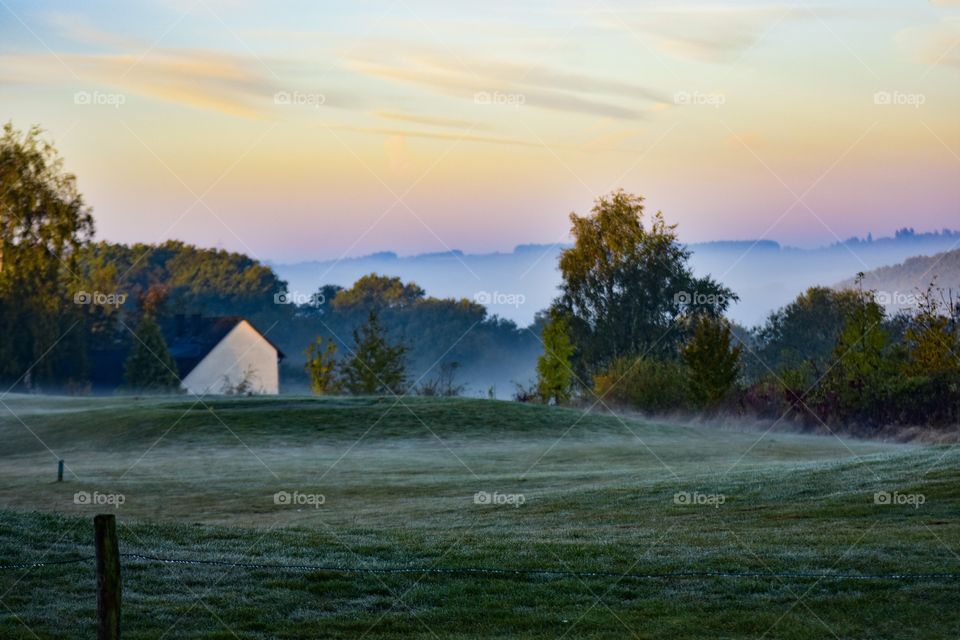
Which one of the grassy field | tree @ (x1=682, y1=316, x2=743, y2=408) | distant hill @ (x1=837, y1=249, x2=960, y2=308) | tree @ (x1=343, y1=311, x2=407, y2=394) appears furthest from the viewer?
distant hill @ (x1=837, y1=249, x2=960, y2=308)

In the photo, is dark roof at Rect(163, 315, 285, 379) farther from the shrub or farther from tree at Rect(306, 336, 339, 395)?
the shrub

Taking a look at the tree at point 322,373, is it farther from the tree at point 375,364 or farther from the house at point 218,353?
the house at point 218,353

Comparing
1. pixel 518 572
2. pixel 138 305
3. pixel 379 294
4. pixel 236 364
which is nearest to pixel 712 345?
pixel 518 572

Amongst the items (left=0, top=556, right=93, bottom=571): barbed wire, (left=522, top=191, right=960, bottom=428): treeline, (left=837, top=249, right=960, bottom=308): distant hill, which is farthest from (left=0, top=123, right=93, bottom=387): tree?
(left=837, top=249, right=960, bottom=308): distant hill

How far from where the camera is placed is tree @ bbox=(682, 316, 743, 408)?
140 feet

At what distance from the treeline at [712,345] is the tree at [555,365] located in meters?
0.05

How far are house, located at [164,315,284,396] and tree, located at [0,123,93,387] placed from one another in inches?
364

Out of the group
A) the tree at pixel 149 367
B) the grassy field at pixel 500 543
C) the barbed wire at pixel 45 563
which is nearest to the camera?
the grassy field at pixel 500 543

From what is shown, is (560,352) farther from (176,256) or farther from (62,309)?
(176,256)

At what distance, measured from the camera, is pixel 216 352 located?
7338cm

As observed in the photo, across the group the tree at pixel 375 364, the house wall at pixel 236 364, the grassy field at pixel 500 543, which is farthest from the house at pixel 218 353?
the grassy field at pixel 500 543

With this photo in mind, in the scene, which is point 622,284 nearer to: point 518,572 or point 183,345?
point 183,345

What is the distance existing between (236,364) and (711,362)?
39.3m

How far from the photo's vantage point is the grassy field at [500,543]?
35.4ft
